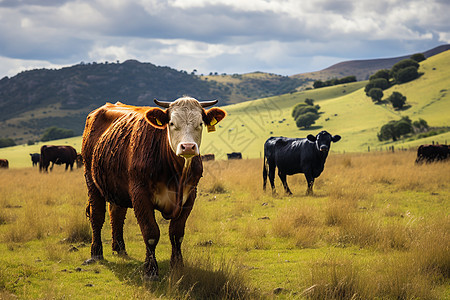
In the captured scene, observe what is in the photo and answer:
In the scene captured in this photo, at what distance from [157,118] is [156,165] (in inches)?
23.4

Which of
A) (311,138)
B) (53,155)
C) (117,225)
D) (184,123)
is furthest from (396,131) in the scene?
(184,123)

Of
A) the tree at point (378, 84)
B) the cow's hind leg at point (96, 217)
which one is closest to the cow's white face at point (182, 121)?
the cow's hind leg at point (96, 217)

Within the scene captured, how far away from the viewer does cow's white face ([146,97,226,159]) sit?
4403 mm

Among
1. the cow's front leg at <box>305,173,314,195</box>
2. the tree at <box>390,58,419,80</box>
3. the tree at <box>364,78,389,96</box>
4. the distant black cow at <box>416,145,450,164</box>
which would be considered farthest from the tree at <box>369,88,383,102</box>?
the cow's front leg at <box>305,173,314,195</box>

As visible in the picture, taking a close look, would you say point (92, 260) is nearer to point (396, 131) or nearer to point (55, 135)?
point (396, 131)

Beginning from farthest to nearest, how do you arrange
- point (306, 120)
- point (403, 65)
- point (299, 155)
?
point (403, 65)
point (306, 120)
point (299, 155)

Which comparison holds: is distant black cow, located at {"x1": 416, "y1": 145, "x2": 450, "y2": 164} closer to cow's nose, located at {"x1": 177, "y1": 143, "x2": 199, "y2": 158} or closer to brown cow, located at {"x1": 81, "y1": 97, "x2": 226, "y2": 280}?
brown cow, located at {"x1": 81, "y1": 97, "x2": 226, "y2": 280}

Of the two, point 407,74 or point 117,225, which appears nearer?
point 117,225

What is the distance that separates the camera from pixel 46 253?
646 cm

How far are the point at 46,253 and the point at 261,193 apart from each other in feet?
25.7

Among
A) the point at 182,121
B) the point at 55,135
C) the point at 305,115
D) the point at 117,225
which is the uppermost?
the point at 305,115

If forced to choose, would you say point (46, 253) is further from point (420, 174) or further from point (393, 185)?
point (420, 174)

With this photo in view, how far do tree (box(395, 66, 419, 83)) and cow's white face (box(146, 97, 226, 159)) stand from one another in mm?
88895

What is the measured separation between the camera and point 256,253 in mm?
6746
